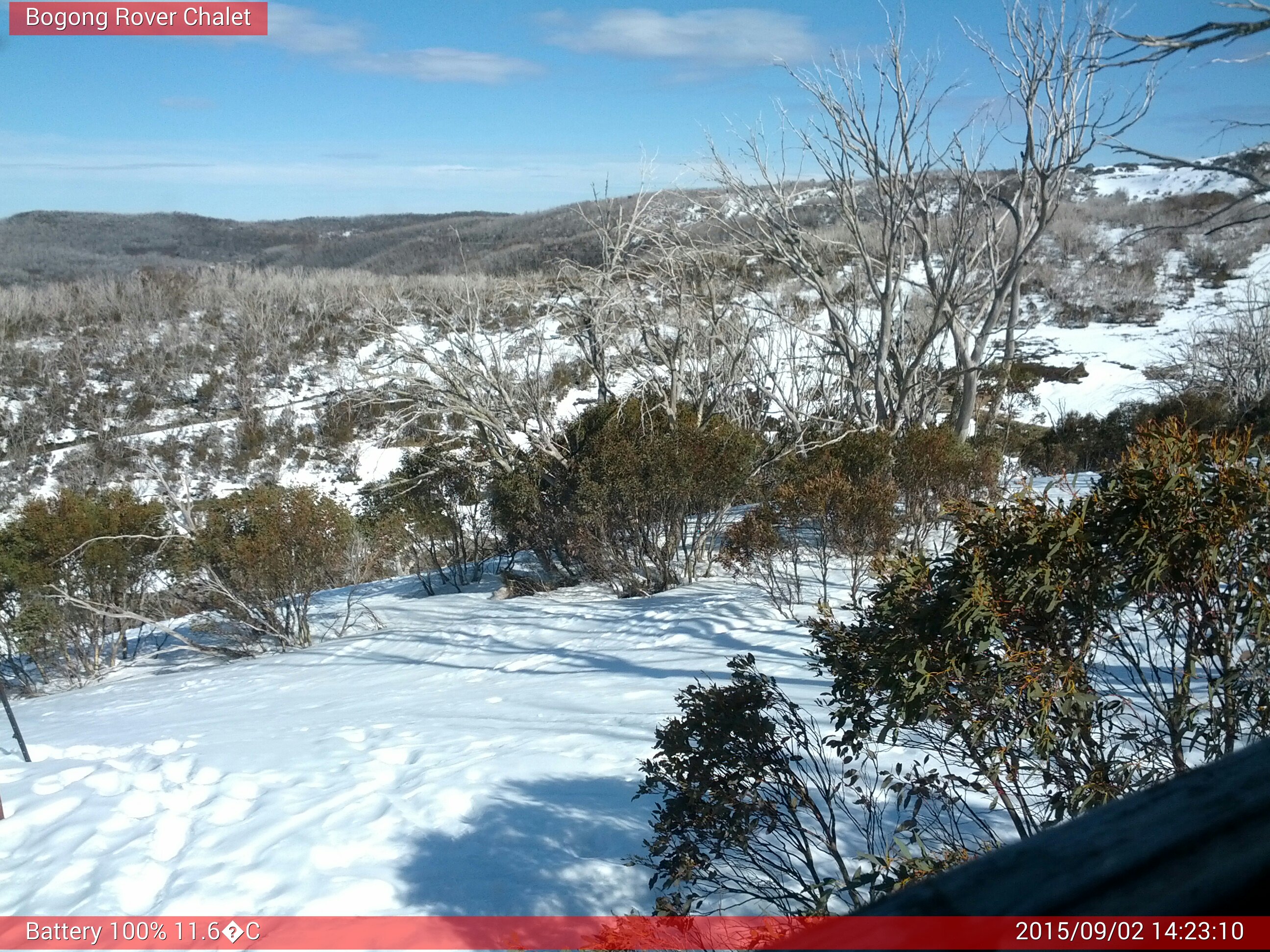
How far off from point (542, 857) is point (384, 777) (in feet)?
5.06

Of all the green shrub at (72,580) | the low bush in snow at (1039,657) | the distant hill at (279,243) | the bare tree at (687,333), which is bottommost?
the green shrub at (72,580)

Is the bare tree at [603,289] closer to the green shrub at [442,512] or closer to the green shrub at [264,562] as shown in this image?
the green shrub at [442,512]

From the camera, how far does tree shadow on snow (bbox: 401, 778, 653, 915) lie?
3.32 meters

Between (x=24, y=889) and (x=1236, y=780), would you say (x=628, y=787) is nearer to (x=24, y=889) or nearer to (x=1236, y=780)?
(x=24, y=889)

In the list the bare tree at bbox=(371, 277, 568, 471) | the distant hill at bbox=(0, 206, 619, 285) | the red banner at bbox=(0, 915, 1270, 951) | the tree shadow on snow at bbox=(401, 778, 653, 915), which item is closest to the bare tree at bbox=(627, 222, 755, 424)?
the bare tree at bbox=(371, 277, 568, 471)

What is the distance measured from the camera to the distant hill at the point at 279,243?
42.1 m

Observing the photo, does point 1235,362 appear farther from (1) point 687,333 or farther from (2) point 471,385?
(2) point 471,385

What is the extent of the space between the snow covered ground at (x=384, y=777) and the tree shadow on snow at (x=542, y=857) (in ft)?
→ 0.03

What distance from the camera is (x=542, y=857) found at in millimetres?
3662

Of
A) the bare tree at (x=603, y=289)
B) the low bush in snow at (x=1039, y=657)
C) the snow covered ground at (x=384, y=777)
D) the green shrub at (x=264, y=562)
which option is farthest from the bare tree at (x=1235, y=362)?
the green shrub at (x=264, y=562)

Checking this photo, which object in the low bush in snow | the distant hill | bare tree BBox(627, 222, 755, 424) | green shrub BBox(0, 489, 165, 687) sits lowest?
green shrub BBox(0, 489, 165, 687)

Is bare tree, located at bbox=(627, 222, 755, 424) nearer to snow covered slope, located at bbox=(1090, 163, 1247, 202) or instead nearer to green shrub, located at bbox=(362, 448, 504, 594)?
green shrub, located at bbox=(362, 448, 504, 594)

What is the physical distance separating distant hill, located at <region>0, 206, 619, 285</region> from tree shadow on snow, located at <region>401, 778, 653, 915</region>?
103ft

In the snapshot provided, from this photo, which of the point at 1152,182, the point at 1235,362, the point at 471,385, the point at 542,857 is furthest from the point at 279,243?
the point at 542,857
